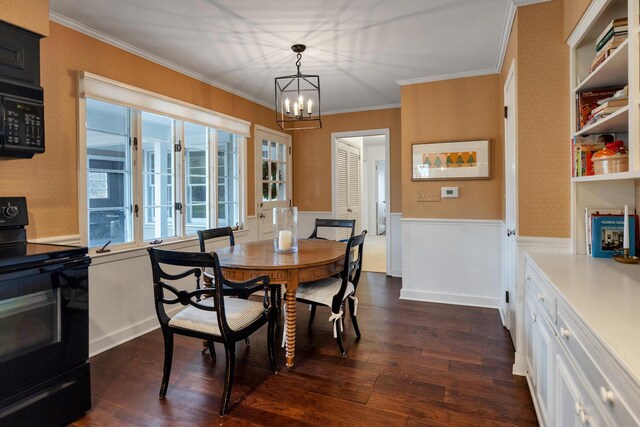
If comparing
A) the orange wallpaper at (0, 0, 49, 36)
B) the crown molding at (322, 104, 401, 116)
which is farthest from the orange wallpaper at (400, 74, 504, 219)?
the orange wallpaper at (0, 0, 49, 36)

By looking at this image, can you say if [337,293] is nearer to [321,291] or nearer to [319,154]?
[321,291]

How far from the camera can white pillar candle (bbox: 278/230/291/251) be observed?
271 centimetres

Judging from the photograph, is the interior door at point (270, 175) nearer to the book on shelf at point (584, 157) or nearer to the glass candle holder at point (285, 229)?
the glass candle holder at point (285, 229)

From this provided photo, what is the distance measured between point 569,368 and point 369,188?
8.72m

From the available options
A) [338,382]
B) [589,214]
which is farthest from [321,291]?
[589,214]

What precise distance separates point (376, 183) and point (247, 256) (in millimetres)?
7646

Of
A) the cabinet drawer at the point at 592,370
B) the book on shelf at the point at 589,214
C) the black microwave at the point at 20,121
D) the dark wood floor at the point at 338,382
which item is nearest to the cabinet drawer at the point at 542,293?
the cabinet drawer at the point at 592,370

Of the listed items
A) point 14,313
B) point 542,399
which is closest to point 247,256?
point 14,313

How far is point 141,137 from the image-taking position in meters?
3.14

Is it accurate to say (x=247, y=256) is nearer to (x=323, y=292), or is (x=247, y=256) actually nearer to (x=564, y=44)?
(x=323, y=292)

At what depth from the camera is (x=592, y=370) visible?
3.30 ft

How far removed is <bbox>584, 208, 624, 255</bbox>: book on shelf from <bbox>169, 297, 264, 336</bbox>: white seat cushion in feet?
6.72

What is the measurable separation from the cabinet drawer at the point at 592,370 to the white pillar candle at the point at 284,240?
1.80 meters

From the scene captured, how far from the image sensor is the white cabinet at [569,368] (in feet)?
2.74
